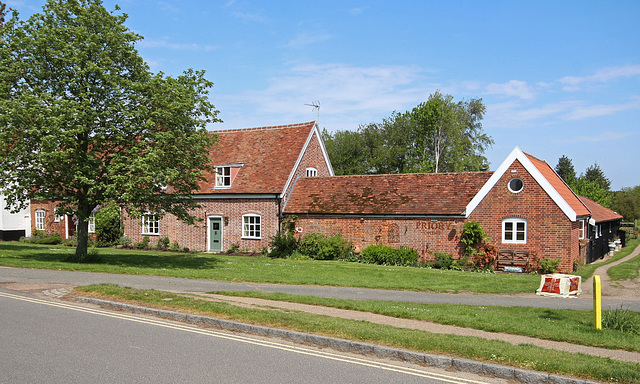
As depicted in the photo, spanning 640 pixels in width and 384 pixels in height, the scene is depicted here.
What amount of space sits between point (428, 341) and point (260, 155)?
24.3 m

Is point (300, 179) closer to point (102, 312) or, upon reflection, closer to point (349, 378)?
point (102, 312)

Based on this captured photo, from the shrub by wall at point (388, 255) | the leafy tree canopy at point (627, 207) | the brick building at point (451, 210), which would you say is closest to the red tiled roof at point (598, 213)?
the brick building at point (451, 210)

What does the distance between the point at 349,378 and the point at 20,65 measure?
59.8 ft

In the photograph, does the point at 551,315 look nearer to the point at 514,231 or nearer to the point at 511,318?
the point at 511,318

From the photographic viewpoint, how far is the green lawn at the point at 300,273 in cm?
1709

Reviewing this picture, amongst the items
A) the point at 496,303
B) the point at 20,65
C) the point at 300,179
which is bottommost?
the point at 496,303

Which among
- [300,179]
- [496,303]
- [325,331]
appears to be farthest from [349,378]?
[300,179]

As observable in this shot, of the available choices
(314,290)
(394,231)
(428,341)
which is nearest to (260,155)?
(394,231)

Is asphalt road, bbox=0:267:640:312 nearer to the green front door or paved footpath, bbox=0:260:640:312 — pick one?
paved footpath, bbox=0:260:640:312

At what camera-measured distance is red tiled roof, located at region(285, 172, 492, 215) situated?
2540cm

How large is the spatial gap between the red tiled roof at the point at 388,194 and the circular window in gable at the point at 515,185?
2.05 meters

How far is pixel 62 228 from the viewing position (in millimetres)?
37094

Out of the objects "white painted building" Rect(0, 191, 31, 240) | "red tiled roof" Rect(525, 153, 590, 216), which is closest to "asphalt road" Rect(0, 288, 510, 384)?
"red tiled roof" Rect(525, 153, 590, 216)

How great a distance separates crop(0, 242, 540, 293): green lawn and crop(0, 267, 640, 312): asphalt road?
845 millimetres
